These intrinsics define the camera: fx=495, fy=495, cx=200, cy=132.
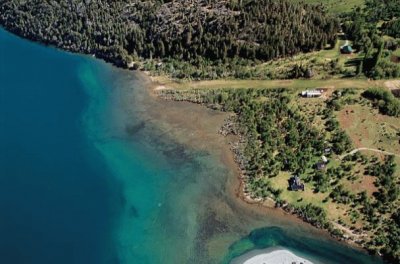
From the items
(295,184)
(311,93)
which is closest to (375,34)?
(311,93)

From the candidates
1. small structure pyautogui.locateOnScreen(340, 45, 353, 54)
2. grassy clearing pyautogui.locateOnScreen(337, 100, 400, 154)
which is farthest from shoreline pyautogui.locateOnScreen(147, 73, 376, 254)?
small structure pyautogui.locateOnScreen(340, 45, 353, 54)

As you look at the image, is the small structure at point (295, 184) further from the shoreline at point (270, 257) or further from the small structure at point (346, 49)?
the small structure at point (346, 49)

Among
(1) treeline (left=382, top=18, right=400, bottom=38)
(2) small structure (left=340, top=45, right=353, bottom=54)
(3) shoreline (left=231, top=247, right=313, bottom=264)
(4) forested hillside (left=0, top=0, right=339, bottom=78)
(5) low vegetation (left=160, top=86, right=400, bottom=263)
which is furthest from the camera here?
(4) forested hillside (left=0, top=0, right=339, bottom=78)

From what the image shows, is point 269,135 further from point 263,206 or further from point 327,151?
point 263,206

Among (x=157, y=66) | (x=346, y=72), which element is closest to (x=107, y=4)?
(x=157, y=66)

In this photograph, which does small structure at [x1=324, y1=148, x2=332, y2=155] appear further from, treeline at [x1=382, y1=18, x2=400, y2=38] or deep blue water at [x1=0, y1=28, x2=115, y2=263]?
treeline at [x1=382, y1=18, x2=400, y2=38]
